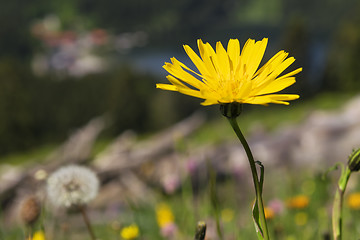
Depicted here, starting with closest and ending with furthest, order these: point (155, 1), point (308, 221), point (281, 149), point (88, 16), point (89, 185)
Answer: point (89, 185) → point (308, 221) → point (281, 149) → point (88, 16) → point (155, 1)

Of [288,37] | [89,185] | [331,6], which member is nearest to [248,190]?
[89,185]

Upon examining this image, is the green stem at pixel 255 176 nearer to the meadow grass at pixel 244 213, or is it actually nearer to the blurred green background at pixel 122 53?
the meadow grass at pixel 244 213

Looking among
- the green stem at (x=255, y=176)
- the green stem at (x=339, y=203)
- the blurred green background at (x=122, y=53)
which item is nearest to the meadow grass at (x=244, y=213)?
the green stem at (x=339, y=203)

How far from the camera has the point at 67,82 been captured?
188ft

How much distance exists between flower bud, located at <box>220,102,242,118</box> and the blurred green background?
16.6ft

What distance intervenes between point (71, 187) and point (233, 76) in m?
0.77

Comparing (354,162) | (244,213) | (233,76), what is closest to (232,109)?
(233,76)

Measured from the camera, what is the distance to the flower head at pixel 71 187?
1.40m

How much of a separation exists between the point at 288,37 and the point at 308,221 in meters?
41.3

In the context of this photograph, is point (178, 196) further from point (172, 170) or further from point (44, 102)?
point (44, 102)

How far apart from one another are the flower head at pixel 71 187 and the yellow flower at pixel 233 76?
26.2 inches

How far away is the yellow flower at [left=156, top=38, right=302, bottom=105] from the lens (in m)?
0.79

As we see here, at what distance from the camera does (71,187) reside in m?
1.45

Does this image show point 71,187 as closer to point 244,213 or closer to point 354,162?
point 354,162
